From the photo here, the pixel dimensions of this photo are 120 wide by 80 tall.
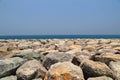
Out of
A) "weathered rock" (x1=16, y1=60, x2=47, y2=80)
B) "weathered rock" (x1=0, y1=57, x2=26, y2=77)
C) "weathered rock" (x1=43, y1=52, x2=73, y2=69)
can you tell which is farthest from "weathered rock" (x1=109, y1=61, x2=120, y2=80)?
"weathered rock" (x1=0, y1=57, x2=26, y2=77)

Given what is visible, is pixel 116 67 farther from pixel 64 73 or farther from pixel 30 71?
pixel 30 71

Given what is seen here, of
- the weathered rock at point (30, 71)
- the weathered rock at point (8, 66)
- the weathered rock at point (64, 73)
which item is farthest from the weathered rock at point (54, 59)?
the weathered rock at point (64, 73)

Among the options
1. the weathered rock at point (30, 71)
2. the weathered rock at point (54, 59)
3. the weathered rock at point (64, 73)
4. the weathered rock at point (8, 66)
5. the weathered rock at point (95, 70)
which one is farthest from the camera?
the weathered rock at point (54, 59)

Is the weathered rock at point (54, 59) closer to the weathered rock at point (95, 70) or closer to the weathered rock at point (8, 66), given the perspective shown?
the weathered rock at point (8, 66)

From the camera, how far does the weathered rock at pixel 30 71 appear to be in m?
6.58

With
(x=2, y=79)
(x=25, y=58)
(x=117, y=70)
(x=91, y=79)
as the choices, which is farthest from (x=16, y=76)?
(x=117, y=70)

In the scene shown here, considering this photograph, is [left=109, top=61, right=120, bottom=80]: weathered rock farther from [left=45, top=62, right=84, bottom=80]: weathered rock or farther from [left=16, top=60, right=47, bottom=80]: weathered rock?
[left=16, top=60, right=47, bottom=80]: weathered rock

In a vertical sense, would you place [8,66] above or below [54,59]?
below

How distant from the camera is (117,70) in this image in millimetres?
6574

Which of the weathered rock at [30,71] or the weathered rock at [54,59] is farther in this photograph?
the weathered rock at [54,59]

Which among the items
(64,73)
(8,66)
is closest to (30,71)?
(8,66)

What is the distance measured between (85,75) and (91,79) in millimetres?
493

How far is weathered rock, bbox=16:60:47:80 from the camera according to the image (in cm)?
658

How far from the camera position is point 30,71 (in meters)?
6.71
